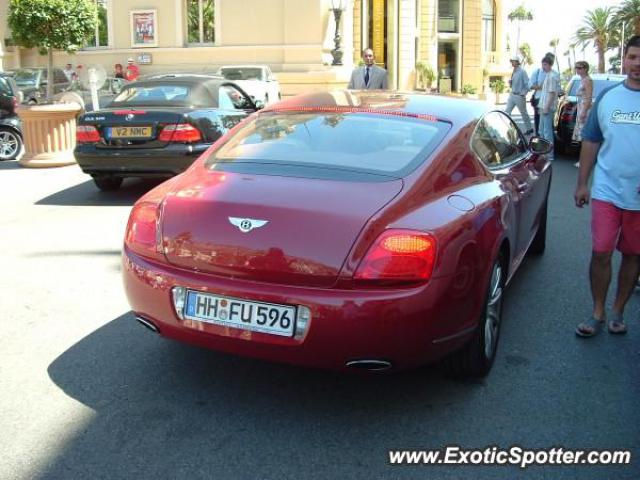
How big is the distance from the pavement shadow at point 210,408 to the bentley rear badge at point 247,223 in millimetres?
864

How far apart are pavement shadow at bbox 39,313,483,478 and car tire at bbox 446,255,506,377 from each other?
10 centimetres

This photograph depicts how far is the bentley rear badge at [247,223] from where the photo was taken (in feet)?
10.2

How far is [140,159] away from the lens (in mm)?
8320

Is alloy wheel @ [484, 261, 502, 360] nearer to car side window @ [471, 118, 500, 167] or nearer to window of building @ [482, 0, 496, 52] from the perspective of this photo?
car side window @ [471, 118, 500, 167]

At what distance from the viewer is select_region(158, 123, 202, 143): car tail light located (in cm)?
827

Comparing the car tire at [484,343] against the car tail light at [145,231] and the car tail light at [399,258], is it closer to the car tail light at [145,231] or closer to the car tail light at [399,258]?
the car tail light at [399,258]

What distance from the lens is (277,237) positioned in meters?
3.06

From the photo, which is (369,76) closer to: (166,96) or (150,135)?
(166,96)

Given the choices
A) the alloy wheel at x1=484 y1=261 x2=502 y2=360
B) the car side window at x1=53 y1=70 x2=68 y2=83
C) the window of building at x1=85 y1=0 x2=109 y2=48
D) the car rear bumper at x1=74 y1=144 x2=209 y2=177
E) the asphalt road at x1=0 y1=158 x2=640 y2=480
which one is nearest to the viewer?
the asphalt road at x1=0 y1=158 x2=640 y2=480

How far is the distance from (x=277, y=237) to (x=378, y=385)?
1.06 m

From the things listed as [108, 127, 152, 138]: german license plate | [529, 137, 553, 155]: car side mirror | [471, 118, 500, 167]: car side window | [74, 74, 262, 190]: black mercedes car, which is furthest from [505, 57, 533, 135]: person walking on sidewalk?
[471, 118, 500, 167]: car side window

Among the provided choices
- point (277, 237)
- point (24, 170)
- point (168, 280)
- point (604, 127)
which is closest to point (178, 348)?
point (168, 280)

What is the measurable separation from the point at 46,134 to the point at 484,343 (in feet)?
31.9

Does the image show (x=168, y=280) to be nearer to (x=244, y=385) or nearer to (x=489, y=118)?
(x=244, y=385)
